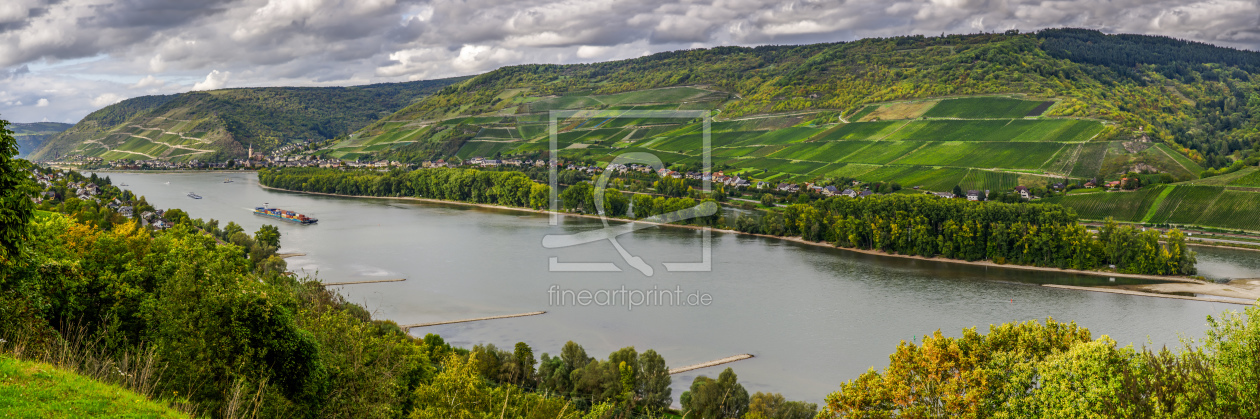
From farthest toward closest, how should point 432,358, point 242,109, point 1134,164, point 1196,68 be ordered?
point 242,109, point 1196,68, point 1134,164, point 432,358

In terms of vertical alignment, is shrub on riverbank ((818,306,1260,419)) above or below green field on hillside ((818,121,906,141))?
below

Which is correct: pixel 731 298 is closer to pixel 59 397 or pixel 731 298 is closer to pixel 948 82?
pixel 59 397

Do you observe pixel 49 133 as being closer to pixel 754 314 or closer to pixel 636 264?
pixel 636 264

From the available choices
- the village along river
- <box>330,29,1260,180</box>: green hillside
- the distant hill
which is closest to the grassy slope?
the village along river

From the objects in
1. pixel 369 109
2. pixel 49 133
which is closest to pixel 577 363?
pixel 369 109

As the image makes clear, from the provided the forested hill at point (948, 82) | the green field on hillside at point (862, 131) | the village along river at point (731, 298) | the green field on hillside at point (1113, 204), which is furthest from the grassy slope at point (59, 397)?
the green field on hillside at point (862, 131)

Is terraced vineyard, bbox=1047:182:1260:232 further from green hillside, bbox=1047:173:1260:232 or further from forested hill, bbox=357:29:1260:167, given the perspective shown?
forested hill, bbox=357:29:1260:167

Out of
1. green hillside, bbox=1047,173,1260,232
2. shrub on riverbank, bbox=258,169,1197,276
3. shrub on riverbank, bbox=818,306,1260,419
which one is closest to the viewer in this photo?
shrub on riverbank, bbox=818,306,1260,419
